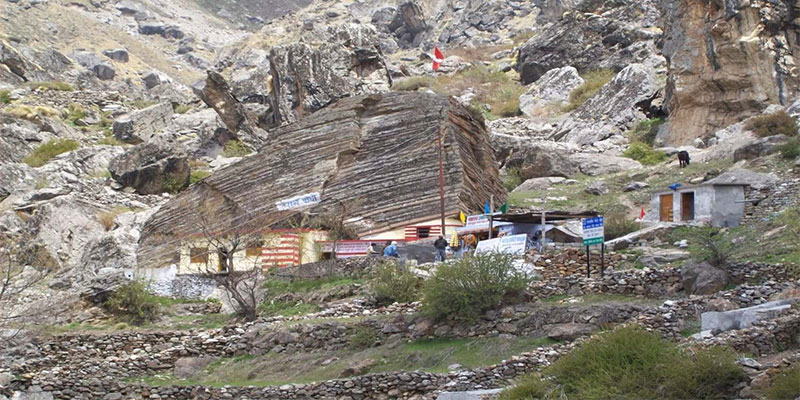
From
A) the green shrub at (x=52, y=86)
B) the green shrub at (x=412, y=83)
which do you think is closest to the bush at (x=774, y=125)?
the green shrub at (x=412, y=83)

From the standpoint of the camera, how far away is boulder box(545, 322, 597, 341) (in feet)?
49.2

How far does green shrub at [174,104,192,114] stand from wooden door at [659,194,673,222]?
113ft

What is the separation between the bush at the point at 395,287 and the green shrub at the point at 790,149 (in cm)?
1354

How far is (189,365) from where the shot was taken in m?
17.7

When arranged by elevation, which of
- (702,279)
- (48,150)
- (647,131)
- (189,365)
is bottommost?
(189,365)

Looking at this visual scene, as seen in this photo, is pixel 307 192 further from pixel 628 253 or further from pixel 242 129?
pixel 242 129

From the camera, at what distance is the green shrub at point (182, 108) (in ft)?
178

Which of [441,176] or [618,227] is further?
[441,176]

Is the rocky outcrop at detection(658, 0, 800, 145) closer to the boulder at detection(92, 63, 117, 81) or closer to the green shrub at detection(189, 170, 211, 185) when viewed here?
the green shrub at detection(189, 170, 211, 185)

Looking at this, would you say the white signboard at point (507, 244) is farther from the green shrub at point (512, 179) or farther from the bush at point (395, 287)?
the green shrub at point (512, 179)

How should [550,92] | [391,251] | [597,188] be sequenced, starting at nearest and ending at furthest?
[391,251], [597,188], [550,92]

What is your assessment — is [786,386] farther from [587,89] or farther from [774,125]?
[587,89]

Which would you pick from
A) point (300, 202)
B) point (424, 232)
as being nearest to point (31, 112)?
point (300, 202)

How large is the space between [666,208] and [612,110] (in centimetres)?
2087
